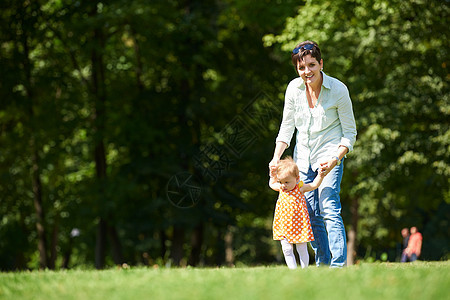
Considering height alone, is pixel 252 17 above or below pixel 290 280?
above

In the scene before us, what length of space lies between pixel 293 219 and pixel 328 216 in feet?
1.26

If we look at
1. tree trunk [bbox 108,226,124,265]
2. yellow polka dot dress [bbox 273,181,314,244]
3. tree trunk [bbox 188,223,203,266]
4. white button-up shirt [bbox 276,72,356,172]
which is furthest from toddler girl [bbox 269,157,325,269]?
tree trunk [bbox 188,223,203,266]

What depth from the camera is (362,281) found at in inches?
167

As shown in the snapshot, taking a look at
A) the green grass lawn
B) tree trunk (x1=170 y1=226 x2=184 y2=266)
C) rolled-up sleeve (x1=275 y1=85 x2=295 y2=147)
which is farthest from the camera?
tree trunk (x1=170 y1=226 x2=184 y2=266)

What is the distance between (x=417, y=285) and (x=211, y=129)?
55.4ft

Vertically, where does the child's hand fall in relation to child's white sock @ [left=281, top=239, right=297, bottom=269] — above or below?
above

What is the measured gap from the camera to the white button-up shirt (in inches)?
238

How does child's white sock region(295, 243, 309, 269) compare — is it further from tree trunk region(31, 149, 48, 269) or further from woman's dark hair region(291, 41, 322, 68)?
tree trunk region(31, 149, 48, 269)

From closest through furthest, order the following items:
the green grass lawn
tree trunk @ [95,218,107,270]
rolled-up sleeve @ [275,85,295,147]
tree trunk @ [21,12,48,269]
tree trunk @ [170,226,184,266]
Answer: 1. the green grass lawn
2. rolled-up sleeve @ [275,85,295,147]
3. tree trunk @ [21,12,48,269]
4. tree trunk @ [95,218,107,270]
5. tree trunk @ [170,226,184,266]

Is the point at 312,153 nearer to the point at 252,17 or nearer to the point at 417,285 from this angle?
the point at 417,285

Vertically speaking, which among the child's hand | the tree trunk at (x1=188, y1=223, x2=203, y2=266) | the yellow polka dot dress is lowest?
the tree trunk at (x1=188, y1=223, x2=203, y2=266)

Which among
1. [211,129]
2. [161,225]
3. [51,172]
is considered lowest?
[161,225]

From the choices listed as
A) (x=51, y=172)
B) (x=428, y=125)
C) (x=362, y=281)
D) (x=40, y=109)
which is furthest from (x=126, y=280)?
(x=51, y=172)

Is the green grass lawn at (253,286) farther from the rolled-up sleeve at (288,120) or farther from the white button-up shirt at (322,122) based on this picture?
the rolled-up sleeve at (288,120)
